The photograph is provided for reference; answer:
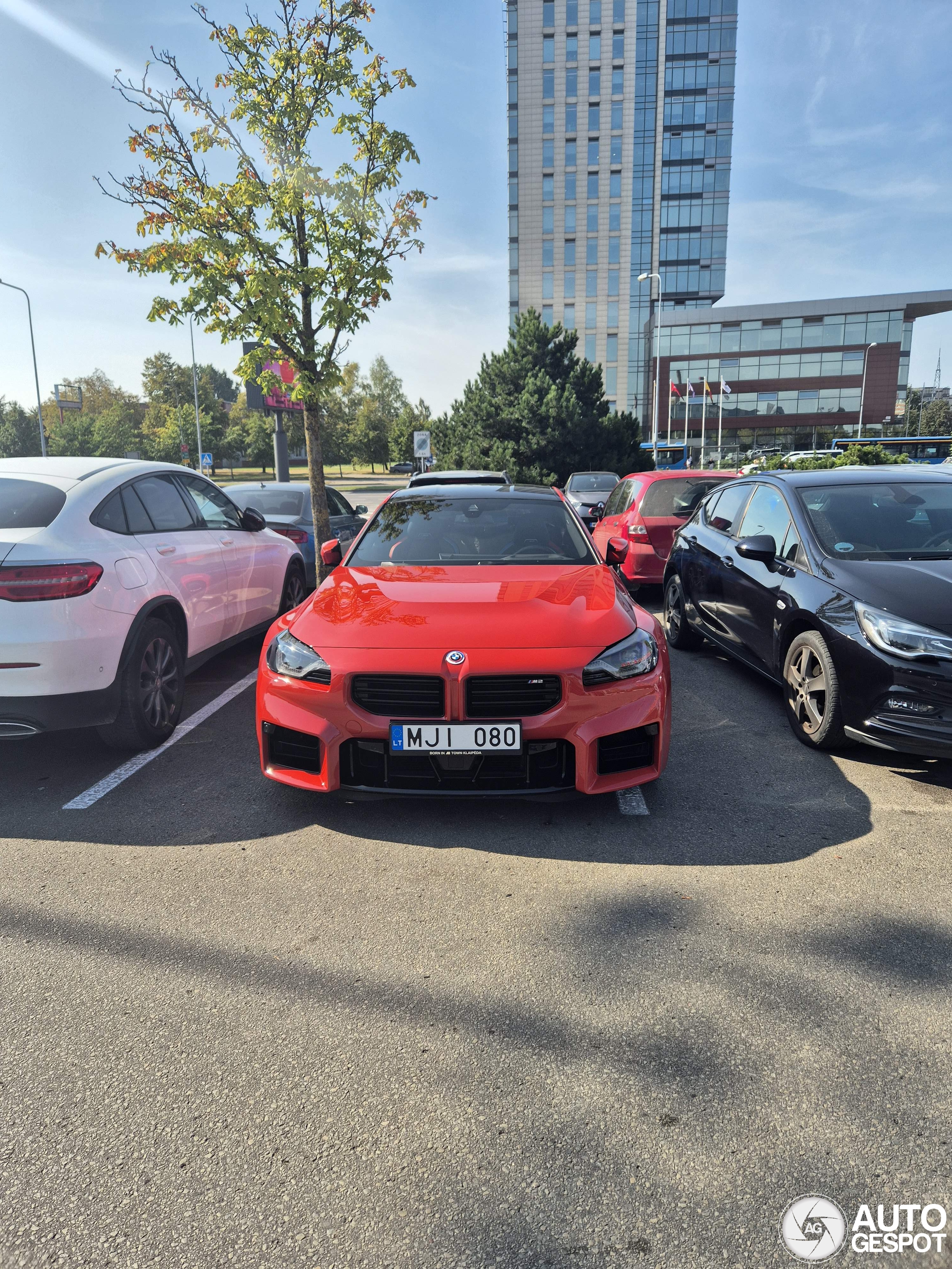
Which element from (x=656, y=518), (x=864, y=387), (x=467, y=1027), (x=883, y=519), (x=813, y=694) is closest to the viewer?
(x=467, y=1027)

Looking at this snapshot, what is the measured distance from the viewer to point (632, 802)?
3.88m

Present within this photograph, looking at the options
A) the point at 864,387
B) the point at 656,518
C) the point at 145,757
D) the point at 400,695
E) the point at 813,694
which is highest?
the point at 864,387

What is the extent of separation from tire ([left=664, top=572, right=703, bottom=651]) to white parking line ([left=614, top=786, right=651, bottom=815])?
3.21 m

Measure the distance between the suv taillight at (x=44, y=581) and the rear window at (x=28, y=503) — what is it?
0.28 metres

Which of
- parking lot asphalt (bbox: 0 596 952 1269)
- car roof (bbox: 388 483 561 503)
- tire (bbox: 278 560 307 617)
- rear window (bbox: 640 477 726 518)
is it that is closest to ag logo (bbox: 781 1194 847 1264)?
parking lot asphalt (bbox: 0 596 952 1269)

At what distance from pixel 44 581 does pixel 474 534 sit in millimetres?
2269

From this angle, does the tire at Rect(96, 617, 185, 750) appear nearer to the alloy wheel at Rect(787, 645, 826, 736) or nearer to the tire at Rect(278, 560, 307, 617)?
the tire at Rect(278, 560, 307, 617)

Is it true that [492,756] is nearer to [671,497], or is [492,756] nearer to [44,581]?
[44,581]

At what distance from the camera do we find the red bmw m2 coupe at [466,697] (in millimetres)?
3312

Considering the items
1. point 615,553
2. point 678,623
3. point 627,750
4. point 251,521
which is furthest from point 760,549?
point 251,521

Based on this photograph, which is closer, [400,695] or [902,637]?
[400,695]

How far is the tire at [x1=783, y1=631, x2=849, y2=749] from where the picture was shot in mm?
4328

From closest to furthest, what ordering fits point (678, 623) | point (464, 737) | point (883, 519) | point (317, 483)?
point (464, 737) < point (883, 519) < point (678, 623) < point (317, 483)

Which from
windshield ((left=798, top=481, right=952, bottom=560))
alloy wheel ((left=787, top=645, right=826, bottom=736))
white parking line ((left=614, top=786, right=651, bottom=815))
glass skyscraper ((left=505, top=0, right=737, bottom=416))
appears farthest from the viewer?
glass skyscraper ((left=505, top=0, right=737, bottom=416))
